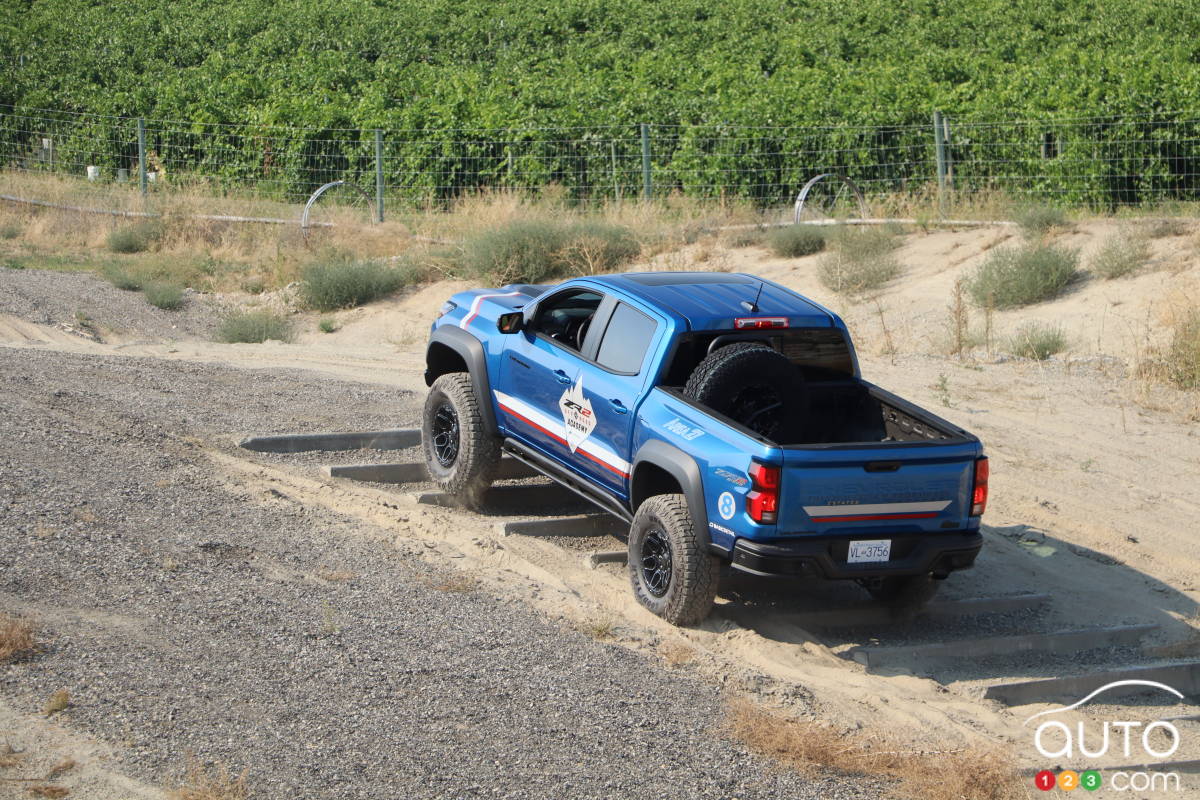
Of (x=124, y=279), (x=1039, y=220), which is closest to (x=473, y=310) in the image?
(x=1039, y=220)

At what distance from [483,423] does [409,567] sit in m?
→ 1.49

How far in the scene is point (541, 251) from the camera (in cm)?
1842

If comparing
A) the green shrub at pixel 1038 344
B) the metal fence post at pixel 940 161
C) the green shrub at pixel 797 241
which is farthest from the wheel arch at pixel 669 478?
the metal fence post at pixel 940 161

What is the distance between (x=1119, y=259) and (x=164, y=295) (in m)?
12.5

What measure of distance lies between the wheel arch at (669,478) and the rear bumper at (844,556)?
0.29 metres

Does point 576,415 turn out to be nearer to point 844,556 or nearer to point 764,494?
point 764,494

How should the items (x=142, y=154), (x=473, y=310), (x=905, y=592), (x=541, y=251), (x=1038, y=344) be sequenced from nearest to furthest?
(x=905, y=592)
(x=473, y=310)
(x=1038, y=344)
(x=541, y=251)
(x=142, y=154)

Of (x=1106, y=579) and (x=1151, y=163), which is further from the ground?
(x=1151, y=163)

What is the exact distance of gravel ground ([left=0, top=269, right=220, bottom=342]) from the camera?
53.3 feet

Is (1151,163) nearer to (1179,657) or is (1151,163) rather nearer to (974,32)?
(1179,657)

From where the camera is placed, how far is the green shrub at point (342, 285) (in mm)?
18484

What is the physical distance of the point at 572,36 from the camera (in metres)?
40.4

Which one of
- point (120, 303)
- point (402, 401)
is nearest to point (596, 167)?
point (120, 303)

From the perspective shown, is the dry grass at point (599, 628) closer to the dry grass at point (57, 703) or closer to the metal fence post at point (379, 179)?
the dry grass at point (57, 703)
